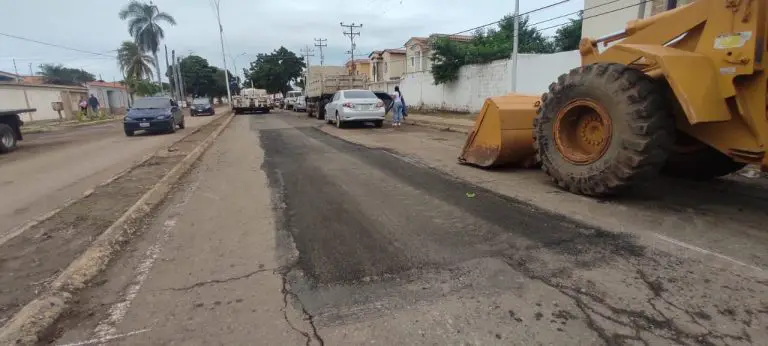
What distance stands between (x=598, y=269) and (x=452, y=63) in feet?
76.8

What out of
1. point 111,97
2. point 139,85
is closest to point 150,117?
point 111,97

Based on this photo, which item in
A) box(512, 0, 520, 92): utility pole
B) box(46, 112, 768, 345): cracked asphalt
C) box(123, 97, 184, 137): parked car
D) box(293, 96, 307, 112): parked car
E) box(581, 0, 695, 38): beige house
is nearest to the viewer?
box(46, 112, 768, 345): cracked asphalt

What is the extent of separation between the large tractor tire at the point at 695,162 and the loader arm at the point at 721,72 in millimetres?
584

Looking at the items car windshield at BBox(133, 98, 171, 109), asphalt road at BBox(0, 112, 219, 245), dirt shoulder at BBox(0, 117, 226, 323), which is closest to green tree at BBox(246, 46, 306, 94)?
car windshield at BBox(133, 98, 171, 109)

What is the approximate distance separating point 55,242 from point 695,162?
7.79 metres

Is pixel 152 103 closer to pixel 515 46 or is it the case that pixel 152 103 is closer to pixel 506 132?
pixel 515 46

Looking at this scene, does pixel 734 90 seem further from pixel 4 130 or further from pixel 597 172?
pixel 4 130

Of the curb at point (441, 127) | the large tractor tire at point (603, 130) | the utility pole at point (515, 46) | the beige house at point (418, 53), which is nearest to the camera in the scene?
the large tractor tire at point (603, 130)

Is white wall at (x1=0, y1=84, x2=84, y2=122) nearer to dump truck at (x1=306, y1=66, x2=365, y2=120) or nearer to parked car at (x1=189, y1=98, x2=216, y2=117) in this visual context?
parked car at (x1=189, y1=98, x2=216, y2=117)

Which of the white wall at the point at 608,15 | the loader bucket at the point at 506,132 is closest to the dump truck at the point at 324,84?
the white wall at the point at 608,15

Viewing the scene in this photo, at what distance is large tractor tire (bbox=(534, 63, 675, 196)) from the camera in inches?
181

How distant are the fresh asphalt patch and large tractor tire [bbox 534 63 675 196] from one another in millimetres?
934

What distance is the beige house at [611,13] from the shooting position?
16.8m

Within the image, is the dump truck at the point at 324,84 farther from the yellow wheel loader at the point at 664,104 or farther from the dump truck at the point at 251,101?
the yellow wheel loader at the point at 664,104
